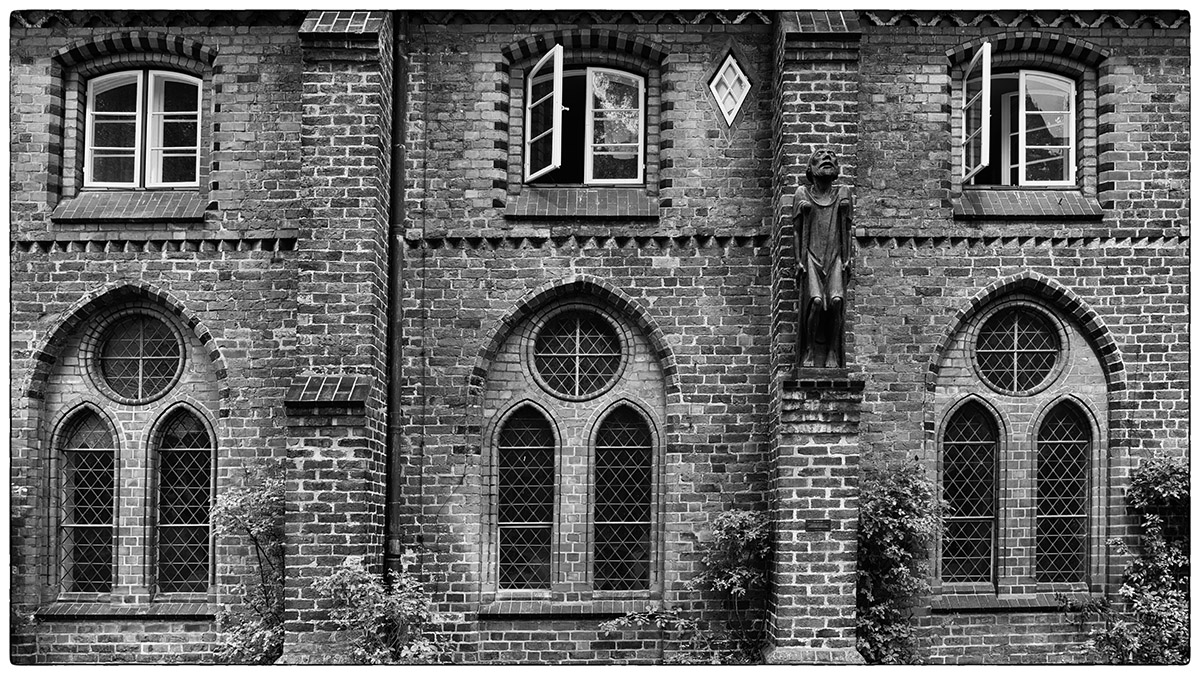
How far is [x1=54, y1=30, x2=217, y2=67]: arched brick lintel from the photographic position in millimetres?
12344

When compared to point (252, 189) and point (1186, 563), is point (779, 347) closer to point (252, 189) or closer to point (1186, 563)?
point (1186, 563)

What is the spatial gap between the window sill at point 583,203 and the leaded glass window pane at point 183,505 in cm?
428

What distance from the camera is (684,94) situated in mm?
12266

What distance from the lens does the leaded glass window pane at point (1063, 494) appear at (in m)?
12.2

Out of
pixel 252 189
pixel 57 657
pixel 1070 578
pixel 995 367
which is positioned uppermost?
pixel 252 189

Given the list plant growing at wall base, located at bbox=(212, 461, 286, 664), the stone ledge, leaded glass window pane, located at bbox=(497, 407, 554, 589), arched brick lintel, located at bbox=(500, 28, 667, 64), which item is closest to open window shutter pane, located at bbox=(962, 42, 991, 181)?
arched brick lintel, located at bbox=(500, 28, 667, 64)

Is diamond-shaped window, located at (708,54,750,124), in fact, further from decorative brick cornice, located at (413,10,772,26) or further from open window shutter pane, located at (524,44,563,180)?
open window shutter pane, located at (524,44,563,180)

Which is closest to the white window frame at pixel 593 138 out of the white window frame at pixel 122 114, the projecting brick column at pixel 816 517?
the projecting brick column at pixel 816 517

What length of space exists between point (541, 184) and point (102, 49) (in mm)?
5097

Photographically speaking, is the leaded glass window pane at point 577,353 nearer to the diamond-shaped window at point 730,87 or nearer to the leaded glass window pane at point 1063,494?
the diamond-shaped window at point 730,87

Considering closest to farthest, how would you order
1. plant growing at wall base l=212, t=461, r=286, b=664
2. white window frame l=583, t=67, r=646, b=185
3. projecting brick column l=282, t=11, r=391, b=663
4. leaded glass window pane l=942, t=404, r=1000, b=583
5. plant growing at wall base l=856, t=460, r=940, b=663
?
projecting brick column l=282, t=11, r=391, b=663 → plant growing at wall base l=856, t=460, r=940, b=663 → plant growing at wall base l=212, t=461, r=286, b=664 → leaded glass window pane l=942, t=404, r=1000, b=583 → white window frame l=583, t=67, r=646, b=185

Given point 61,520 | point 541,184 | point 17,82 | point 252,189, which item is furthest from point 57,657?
point 541,184

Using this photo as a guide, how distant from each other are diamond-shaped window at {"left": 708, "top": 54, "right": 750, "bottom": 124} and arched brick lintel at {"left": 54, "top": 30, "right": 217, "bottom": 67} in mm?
5556

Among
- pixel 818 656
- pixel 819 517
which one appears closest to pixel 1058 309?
pixel 819 517
